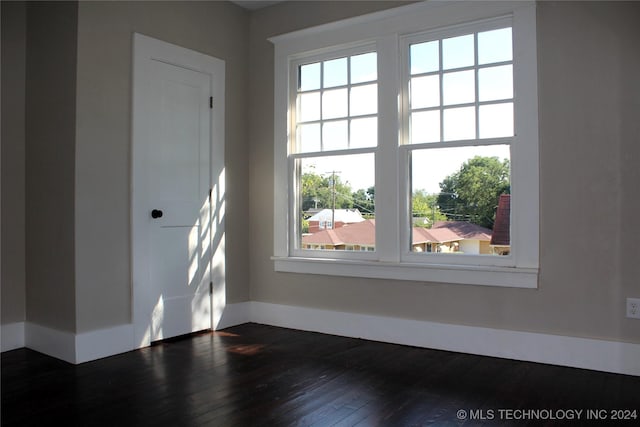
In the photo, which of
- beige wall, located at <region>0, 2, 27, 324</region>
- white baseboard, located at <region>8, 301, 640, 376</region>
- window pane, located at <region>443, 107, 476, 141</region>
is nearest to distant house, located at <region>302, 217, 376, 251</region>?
white baseboard, located at <region>8, 301, 640, 376</region>

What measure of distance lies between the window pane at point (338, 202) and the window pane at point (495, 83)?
3.07 feet

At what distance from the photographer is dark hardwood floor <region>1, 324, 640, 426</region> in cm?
234

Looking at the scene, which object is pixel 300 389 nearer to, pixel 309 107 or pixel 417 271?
pixel 417 271

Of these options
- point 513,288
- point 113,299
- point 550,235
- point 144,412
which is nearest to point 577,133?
point 550,235

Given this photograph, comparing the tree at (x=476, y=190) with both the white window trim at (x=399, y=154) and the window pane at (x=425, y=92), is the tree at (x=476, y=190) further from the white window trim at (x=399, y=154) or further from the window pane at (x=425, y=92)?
the window pane at (x=425, y=92)

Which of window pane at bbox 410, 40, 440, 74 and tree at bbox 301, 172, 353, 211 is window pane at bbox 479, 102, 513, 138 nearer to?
window pane at bbox 410, 40, 440, 74

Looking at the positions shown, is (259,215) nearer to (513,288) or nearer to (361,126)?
(361,126)

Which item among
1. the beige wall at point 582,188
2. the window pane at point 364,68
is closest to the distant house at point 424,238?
the beige wall at point 582,188

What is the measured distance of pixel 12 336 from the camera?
356 cm

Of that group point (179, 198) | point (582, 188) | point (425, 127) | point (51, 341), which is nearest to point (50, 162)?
point (179, 198)

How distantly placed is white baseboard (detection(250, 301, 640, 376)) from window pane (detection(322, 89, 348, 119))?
1610 millimetres

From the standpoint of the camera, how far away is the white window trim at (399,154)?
3254 mm

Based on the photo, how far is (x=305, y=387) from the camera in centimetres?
275

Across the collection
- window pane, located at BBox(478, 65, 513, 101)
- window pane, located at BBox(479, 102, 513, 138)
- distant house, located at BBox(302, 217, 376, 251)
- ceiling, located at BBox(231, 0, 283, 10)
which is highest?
ceiling, located at BBox(231, 0, 283, 10)
